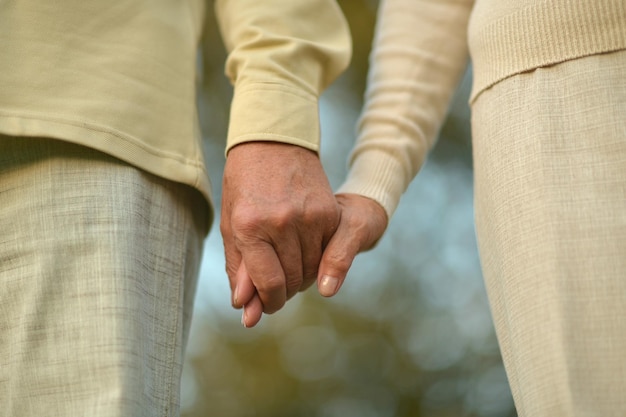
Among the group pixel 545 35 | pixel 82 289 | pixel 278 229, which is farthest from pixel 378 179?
pixel 82 289

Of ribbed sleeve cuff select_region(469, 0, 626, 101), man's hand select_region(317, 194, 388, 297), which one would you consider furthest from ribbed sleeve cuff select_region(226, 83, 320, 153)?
ribbed sleeve cuff select_region(469, 0, 626, 101)

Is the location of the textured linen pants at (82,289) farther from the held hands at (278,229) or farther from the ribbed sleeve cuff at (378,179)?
the ribbed sleeve cuff at (378,179)

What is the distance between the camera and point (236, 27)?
56.8 inches

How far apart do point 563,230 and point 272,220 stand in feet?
1.36

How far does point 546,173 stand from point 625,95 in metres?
0.13

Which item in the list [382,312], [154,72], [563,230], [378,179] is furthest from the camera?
[382,312]

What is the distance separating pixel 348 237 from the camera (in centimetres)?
133

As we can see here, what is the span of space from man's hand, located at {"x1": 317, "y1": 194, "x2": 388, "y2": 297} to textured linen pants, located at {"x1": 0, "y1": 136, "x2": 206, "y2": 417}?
9.6 inches

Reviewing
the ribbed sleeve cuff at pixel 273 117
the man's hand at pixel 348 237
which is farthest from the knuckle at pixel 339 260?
the ribbed sleeve cuff at pixel 273 117

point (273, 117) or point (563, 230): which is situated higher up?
point (563, 230)

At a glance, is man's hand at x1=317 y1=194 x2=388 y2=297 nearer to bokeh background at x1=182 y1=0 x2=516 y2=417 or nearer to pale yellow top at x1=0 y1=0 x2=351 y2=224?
pale yellow top at x1=0 y1=0 x2=351 y2=224

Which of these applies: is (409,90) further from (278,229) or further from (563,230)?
(563,230)

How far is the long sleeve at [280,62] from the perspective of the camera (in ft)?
4.26

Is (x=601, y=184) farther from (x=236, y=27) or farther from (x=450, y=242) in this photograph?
(x=450, y=242)
